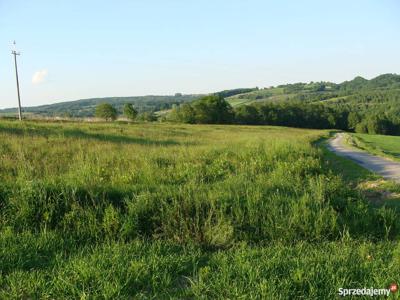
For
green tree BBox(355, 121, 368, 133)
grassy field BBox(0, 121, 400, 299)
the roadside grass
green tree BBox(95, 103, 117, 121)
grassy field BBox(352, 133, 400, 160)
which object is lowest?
green tree BBox(355, 121, 368, 133)

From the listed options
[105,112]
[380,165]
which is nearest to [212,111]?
[105,112]

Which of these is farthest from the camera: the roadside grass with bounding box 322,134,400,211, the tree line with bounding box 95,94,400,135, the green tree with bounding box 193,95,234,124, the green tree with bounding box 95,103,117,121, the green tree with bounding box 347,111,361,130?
the green tree with bounding box 347,111,361,130

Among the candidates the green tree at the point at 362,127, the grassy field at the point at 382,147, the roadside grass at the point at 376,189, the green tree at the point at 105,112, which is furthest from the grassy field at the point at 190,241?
the green tree at the point at 362,127

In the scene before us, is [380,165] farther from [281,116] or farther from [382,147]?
[281,116]

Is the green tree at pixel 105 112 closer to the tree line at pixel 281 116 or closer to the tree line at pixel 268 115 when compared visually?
the tree line at pixel 268 115

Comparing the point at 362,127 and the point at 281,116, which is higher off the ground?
the point at 281,116

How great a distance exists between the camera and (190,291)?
11.4 feet

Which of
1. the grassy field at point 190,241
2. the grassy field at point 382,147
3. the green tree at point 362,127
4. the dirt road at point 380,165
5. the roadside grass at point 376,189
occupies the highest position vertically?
the grassy field at point 190,241

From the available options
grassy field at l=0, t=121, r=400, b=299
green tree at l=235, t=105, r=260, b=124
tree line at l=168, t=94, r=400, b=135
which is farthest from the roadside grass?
green tree at l=235, t=105, r=260, b=124

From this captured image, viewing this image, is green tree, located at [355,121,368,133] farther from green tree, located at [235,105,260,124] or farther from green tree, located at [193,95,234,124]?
green tree, located at [193,95,234,124]

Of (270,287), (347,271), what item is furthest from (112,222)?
(347,271)

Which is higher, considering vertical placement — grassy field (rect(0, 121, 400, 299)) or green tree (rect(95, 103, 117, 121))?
green tree (rect(95, 103, 117, 121))

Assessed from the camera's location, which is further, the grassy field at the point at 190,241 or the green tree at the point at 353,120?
the green tree at the point at 353,120

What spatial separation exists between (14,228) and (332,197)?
17.2 feet
